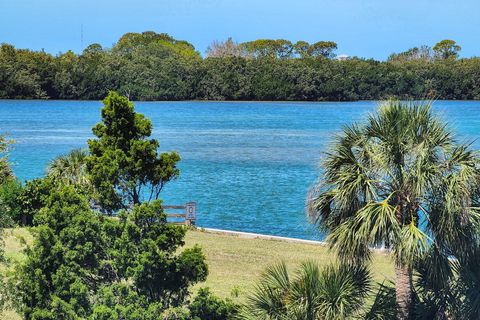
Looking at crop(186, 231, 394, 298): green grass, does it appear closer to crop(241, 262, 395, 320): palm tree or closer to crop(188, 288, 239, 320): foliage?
crop(188, 288, 239, 320): foliage

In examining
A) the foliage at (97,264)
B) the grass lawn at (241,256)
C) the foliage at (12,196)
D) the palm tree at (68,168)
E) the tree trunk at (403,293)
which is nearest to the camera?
the tree trunk at (403,293)

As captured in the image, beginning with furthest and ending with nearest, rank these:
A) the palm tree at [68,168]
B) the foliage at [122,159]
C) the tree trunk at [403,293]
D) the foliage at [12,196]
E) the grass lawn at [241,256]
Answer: the foliage at [12,196] < the palm tree at [68,168] < the grass lawn at [241,256] < the foliage at [122,159] < the tree trunk at [403,293]

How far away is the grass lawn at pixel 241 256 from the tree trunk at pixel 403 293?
5817 millimetres

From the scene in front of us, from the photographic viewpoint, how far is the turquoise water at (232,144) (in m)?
35.8

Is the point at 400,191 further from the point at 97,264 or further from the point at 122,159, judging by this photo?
Result: the point at 97,264

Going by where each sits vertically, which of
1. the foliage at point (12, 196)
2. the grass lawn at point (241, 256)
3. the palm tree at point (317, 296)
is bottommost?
the grass lawn at point (241, 256)

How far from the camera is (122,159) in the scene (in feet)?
42.0

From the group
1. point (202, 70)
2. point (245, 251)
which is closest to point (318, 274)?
point (245, 251)

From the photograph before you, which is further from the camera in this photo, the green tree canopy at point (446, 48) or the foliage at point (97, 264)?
the green tree canopy at point (446, 48)

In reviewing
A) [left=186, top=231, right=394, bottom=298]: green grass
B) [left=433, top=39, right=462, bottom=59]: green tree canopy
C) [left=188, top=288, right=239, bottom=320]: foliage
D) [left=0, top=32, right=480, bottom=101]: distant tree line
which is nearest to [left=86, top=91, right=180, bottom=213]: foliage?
[left=188, top=288, right=239, bottom=320]: foliage

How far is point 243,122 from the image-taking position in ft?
318

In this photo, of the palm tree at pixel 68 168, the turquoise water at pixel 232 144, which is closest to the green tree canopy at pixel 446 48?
the turquoise water at pixel 232 144

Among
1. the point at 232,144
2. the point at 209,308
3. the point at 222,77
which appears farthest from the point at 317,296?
the point at 222,77

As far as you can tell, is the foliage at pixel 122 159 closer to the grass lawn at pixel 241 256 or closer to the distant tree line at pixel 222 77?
the grass lawn at pixel 241 256
